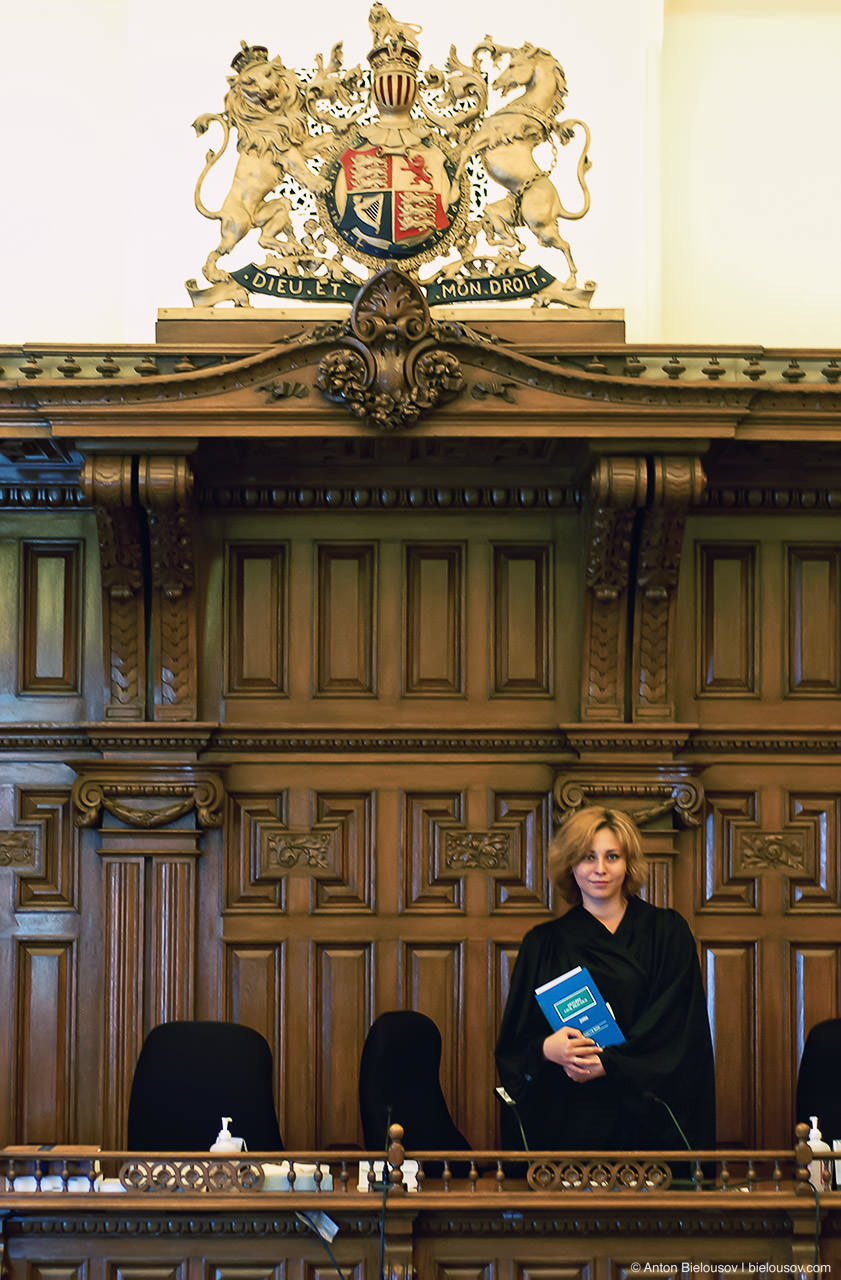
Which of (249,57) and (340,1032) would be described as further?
(340,1032)

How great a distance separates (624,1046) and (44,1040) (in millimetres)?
2254

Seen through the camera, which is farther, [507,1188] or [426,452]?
[426,452]

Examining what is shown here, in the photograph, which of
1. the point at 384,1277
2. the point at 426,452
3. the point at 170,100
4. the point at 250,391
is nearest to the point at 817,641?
the point at 426,452

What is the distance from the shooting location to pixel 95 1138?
192 inches

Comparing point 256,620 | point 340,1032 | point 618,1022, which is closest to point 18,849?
point 256,620

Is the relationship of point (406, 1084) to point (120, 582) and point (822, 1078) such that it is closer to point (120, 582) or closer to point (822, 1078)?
point (822, 1078)

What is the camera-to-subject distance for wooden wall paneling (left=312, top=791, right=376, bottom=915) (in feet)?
16.4

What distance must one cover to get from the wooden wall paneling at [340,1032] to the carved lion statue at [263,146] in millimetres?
2539

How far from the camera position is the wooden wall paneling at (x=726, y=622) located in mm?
5082

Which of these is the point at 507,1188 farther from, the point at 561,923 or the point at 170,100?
the point at 170,100

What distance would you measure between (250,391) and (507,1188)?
8.62 feet

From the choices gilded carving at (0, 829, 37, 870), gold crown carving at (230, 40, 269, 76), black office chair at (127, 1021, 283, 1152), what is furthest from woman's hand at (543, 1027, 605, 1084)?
gold crown carving at (230, 40, 269, 76)

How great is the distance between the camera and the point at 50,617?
507 centimetres

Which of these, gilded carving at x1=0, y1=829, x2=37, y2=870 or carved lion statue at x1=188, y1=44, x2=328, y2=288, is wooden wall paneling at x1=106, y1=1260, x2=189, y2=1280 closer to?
gilded carving at x1=0, y1=829, x2=37, y2=870
